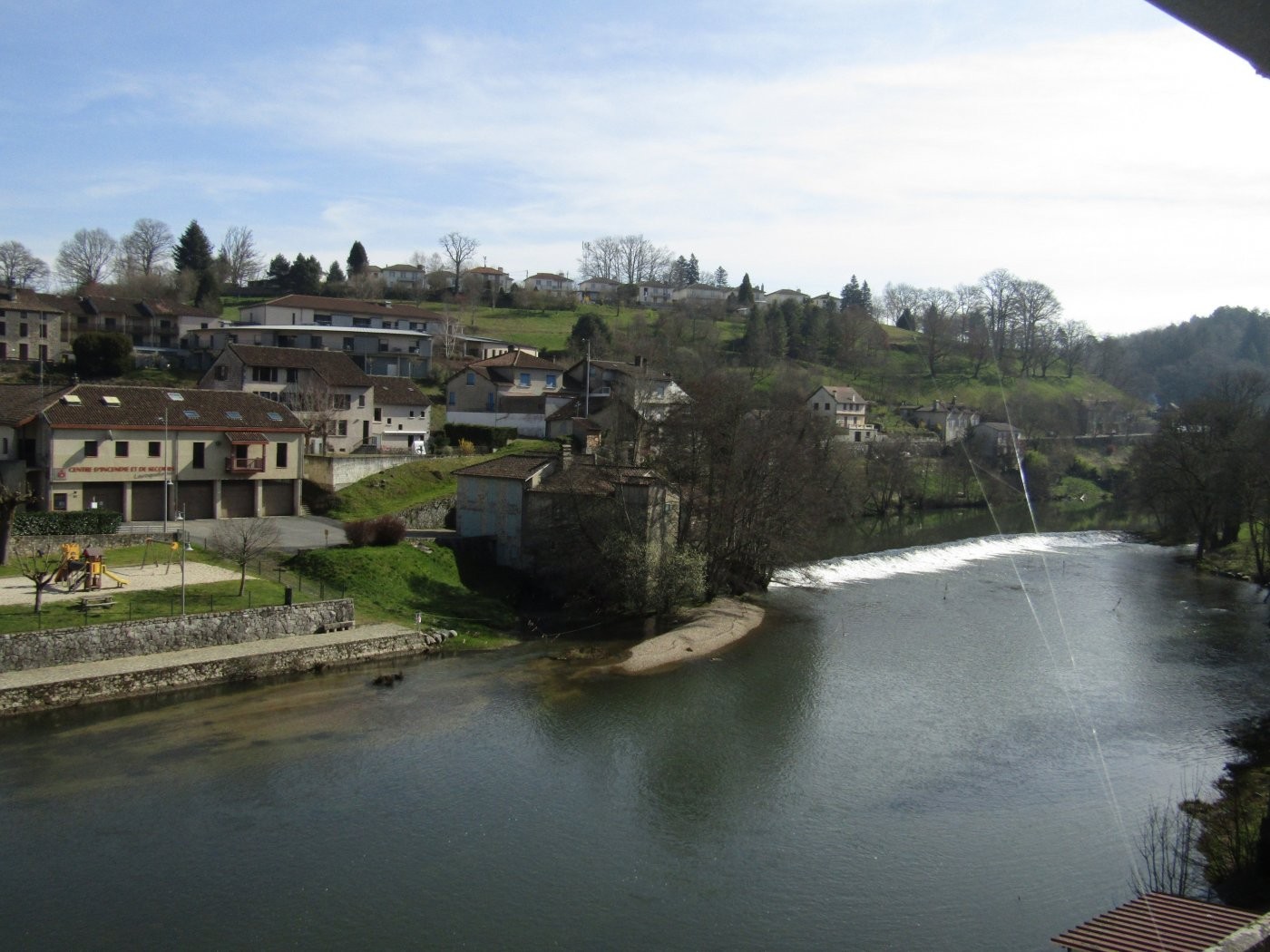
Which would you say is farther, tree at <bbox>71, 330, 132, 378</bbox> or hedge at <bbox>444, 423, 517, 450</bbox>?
tree at <bbox>71, 330, 132, 378</bbox>

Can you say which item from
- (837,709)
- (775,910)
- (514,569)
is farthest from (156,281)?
(775,910)

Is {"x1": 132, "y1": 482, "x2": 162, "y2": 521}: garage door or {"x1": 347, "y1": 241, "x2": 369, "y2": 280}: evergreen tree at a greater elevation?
{"x1": 347, "y1": 241, "x2": 369, "y2": 280}: evergreen tree

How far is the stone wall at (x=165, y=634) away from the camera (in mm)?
19375

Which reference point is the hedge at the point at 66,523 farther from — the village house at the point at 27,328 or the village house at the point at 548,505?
the village house at the point at 27,328

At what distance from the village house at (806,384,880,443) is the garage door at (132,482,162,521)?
1802 inches

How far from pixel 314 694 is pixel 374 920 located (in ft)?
28.7

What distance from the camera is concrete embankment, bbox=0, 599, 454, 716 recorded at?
18859mm

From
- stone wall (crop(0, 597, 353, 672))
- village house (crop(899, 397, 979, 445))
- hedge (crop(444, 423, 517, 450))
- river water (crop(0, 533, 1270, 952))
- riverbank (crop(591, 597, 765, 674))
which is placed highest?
village house (crop(899, 397, 979, 445))

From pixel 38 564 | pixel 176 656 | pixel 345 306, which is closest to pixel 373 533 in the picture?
pixel 176 656

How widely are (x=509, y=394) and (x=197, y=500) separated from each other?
20.2m

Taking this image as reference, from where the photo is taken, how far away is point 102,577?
2302 centimetres

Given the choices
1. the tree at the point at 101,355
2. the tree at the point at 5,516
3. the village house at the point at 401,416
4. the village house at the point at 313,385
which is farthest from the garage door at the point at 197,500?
the tree at the point at 101,355

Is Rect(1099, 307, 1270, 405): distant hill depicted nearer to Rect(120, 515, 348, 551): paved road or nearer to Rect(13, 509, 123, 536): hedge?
Rect(120, 515, 348, 551): paved road

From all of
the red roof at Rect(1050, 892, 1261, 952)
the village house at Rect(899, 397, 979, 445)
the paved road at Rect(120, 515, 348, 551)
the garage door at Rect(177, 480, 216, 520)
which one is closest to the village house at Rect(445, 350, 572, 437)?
the paved road at Rect(120, 515, 348, 551)
